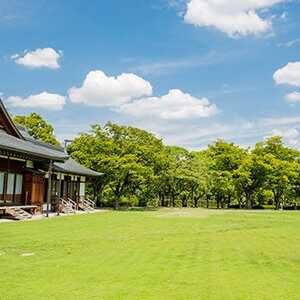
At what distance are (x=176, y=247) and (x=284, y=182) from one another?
39.7 m

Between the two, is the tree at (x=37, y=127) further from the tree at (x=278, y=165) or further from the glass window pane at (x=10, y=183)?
the tree at (x=278, y=165)

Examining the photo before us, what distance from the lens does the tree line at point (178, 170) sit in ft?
130

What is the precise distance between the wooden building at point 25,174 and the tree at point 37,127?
612 inches

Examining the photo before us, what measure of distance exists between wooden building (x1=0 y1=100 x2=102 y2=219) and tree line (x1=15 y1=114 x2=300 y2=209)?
7658 mm

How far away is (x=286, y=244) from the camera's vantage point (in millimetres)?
13008

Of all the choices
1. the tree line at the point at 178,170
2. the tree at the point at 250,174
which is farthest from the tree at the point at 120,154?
the tree at the point at 250,174

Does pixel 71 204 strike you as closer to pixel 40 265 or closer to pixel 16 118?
pixel 16 118

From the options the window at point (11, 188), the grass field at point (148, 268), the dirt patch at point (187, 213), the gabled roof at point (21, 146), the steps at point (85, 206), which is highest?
the gabled roof at point (21, 146)

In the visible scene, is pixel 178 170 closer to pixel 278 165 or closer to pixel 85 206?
pixel 278 165

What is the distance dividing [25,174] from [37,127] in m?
22.2

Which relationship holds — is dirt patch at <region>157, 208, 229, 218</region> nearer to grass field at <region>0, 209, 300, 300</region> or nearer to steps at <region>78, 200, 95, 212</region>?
steps at <region>78, 200, 95, 212</region>

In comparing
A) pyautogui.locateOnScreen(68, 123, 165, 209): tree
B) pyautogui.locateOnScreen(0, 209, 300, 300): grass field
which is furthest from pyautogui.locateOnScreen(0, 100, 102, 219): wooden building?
pyautogui.locateOnScreen(0, 209, 300, 300): grass field

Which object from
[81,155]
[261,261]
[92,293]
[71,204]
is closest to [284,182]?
[81,155]

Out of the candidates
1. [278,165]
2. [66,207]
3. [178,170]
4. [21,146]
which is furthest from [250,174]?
[21,146]
